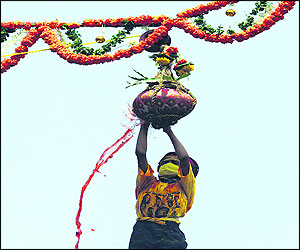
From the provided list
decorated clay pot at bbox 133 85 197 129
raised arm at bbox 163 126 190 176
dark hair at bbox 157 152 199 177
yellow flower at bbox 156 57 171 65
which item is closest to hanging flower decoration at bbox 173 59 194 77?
yellow flower at bbox 156 57 171 65

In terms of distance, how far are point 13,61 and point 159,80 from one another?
179cm

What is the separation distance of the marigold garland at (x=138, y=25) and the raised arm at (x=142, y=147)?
2.85 feet

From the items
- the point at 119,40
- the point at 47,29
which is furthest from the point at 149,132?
the point at 47,29

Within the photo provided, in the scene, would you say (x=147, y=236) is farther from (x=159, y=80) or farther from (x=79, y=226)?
(x=159, y=80)

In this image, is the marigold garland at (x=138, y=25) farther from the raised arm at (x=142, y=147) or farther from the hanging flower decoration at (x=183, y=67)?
the raised arm at (x=142, y=147)

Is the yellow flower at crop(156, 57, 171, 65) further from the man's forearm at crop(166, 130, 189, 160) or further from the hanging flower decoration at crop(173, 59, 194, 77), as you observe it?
the man's forearm at crop(166, 130, 189, 160)

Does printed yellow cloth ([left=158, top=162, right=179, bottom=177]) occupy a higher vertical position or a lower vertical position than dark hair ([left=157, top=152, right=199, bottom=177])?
lower

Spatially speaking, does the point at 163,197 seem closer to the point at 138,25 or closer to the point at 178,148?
the point at 178,148

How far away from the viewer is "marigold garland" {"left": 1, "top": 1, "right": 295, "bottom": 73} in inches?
371

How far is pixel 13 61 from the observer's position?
9.93m

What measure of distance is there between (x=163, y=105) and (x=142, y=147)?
588 mm

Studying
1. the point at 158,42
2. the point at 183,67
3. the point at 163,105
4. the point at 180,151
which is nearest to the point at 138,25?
the point at 158,42

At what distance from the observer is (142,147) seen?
376 inches

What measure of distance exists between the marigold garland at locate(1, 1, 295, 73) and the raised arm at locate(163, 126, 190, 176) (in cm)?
101
